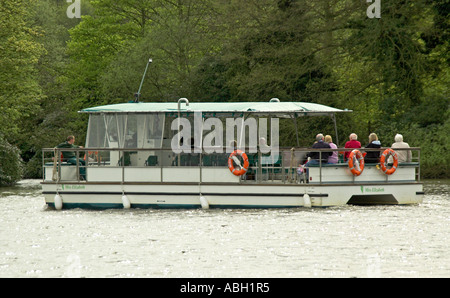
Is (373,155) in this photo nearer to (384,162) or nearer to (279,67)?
(384,162)

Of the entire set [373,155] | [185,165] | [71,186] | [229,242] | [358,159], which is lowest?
[229,242]

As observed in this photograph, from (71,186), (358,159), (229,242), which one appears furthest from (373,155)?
(71,186)

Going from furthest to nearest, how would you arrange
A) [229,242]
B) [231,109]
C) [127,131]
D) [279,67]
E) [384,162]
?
[279,67] < [127,131] < [231,109] < [384,162] < [229,242]

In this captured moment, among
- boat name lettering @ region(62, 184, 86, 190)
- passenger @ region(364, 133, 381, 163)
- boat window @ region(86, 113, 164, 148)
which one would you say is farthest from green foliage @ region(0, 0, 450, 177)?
boat name lettering @ region(62, 184, 86, 190)

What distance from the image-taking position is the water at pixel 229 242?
15.7 m

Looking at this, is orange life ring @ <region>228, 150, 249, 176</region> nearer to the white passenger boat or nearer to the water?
the white passenger boat

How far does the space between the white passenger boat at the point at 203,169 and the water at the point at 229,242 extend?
415 mm

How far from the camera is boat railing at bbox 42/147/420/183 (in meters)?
25.2

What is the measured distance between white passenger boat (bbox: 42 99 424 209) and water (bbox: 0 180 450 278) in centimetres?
42

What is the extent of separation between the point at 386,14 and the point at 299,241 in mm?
24443

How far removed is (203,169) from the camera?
996 inches

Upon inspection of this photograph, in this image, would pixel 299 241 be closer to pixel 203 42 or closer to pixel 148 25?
pixel 203 42

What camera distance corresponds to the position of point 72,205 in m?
26.3

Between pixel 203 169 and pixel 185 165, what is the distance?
0.71 m
